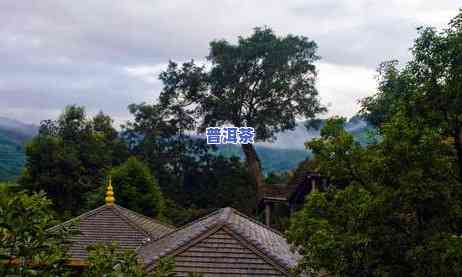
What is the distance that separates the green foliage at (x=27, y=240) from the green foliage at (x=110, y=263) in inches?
14.4

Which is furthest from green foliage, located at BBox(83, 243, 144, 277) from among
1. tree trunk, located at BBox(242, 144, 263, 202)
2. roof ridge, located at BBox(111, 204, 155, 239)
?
tree trunk, located at BBox(242, 144, 263, 202)

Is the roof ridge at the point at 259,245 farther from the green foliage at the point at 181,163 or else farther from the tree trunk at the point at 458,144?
the green foliage at the point at 181,163

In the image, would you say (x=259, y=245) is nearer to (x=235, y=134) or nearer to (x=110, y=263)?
(x=110, y=263)

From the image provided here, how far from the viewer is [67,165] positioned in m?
47.3

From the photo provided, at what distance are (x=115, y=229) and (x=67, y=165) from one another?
74.5ft

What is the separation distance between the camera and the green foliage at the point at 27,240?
579cm

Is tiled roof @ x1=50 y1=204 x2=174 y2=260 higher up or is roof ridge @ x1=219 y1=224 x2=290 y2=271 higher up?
roof ridge @ x1=219 y1=224 x2=290 y2=271

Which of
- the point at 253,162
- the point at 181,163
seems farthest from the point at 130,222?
the point at 181,163

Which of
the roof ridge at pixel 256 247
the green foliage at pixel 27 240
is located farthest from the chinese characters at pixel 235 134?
the green foliage at pixel 27 240

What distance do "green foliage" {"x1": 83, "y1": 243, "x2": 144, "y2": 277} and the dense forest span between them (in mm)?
82

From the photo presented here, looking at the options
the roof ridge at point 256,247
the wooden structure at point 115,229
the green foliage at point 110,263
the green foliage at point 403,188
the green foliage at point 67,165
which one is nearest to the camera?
the green foliage at point 110,263

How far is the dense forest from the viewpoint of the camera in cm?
1116

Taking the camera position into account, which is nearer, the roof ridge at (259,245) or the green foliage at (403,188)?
the green foliage at (403,188)

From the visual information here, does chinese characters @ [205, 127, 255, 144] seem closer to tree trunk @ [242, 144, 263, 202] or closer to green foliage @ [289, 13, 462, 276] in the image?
tree trunk @ [242, 144, 263, 202]
